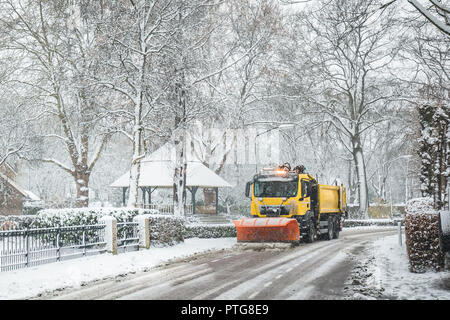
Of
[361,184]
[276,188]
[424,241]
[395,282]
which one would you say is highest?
[361,184]

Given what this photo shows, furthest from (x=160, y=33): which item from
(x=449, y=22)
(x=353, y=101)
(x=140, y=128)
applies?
(x=353, y=101)

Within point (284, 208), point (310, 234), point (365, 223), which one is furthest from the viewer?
point (365, 223)

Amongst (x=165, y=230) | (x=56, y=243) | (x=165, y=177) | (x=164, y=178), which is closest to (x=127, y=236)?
(x=165, y=230)

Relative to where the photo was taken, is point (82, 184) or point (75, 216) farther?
point (82, 184)

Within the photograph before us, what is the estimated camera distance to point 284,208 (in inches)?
903

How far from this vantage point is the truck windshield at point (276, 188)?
76.1 ft

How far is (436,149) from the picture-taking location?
1803 cm

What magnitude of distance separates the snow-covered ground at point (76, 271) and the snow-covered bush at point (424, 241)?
7.45 meters

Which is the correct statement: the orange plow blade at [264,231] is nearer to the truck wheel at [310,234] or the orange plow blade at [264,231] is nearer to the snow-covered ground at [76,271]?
the snow-covered ground at [76,271]

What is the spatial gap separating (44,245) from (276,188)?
10698mm

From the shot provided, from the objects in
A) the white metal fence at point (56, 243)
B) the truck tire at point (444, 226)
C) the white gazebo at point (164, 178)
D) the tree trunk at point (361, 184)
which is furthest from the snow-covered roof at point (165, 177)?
the truck tire at point (444, 226)

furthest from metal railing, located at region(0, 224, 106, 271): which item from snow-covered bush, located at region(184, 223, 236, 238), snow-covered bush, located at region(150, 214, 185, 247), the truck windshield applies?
snow-covered bush, located at region(184, 223, 236, 238)

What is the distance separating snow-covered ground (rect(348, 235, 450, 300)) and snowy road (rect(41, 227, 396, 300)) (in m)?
0.39

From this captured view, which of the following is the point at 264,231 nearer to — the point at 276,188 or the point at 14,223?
the point at 276,188
